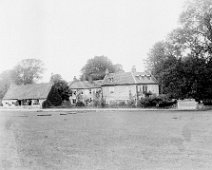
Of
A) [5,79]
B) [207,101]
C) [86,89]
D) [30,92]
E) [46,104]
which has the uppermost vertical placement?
[5,79]

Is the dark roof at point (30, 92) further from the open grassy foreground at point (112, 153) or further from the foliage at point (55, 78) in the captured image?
the open grassy foreground at point (112, 153)

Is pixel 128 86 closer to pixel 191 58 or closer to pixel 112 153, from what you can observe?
pixel 191 58

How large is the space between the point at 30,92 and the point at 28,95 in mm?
1138

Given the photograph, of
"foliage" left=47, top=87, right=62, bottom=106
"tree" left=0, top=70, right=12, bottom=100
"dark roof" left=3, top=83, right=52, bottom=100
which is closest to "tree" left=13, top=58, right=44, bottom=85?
"tree" left=0, top=70, right=12, bottom=100

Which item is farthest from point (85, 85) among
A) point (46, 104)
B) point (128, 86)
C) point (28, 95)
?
point (128, 86)

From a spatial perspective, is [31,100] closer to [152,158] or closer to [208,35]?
[208,35]

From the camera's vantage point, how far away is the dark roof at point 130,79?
7319cm

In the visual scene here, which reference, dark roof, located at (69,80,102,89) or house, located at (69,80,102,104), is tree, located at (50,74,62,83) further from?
house, located at (69,80,102,104)

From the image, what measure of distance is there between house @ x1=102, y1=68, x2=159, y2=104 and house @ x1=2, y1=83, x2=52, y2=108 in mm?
14229

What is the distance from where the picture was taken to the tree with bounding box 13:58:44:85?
11562 centimetres

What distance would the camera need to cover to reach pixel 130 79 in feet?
241

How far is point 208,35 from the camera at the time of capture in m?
47.2

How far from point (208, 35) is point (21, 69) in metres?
81.5

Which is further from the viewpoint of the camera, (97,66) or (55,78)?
(97,66)
